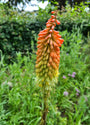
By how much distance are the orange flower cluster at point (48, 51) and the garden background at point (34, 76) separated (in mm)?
826

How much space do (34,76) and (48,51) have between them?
1.72 meters

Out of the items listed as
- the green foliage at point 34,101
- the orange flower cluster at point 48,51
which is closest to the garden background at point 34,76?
the green foliage at point 34,101

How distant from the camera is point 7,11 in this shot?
6.44 m

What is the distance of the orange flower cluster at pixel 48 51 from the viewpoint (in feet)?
4.55

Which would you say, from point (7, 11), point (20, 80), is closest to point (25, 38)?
point (7, 11)

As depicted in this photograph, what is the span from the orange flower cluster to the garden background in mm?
826

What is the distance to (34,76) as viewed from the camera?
304cm

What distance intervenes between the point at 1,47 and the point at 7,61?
569 millimetres

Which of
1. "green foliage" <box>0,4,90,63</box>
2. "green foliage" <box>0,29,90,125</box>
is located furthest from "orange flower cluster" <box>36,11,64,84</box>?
"green foliage" <box>0,4,90,63</box>

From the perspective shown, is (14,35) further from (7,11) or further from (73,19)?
(73,19)

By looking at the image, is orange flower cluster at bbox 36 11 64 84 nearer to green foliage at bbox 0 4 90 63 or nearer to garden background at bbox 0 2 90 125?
garden background at bbox 0 2 90 125

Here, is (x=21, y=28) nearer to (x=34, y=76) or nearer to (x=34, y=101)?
(x=34, y=76)

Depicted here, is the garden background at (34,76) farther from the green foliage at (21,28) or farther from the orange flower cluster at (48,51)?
the orange flower cluster at (48,51)

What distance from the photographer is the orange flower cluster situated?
1388 millimetres
